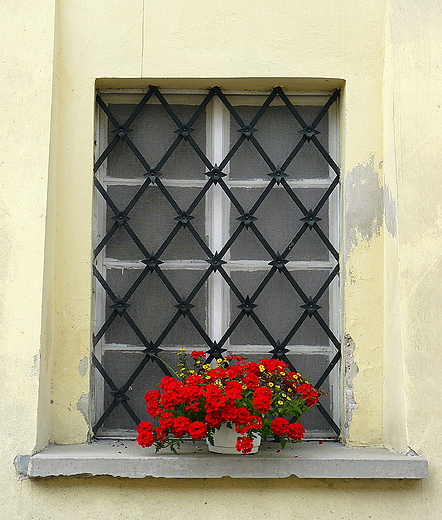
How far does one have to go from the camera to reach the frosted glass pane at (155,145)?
389 centimetres

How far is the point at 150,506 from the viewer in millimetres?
3418

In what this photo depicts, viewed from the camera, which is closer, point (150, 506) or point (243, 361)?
point (150, 506)

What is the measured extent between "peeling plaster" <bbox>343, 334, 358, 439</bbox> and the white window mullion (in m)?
0.63

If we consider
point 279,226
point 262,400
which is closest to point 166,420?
point 262,400

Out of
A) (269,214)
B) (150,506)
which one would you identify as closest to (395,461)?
(150,506)

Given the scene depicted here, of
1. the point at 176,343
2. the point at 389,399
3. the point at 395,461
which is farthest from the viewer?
the point at 176,343

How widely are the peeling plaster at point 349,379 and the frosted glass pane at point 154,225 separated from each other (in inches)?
34.2

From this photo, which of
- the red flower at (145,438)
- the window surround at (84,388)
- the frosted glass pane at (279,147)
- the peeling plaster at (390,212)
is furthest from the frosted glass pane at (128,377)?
the peeling plaster at (390,212)

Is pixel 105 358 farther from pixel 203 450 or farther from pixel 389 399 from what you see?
pixel 389 399

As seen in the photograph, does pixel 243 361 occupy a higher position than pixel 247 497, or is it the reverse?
pixel 243 361

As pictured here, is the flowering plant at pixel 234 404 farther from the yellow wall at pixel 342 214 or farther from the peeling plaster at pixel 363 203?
the peeling plaster at pixel 363 203

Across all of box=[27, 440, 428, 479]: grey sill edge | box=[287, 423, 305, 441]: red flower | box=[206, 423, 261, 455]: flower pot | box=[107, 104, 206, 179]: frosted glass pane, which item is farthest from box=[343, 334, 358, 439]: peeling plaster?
box=[107, 104, 206, 179]: frosted glass pane

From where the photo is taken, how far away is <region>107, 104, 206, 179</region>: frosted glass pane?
3.89 meters

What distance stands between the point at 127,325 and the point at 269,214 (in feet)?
3.06
